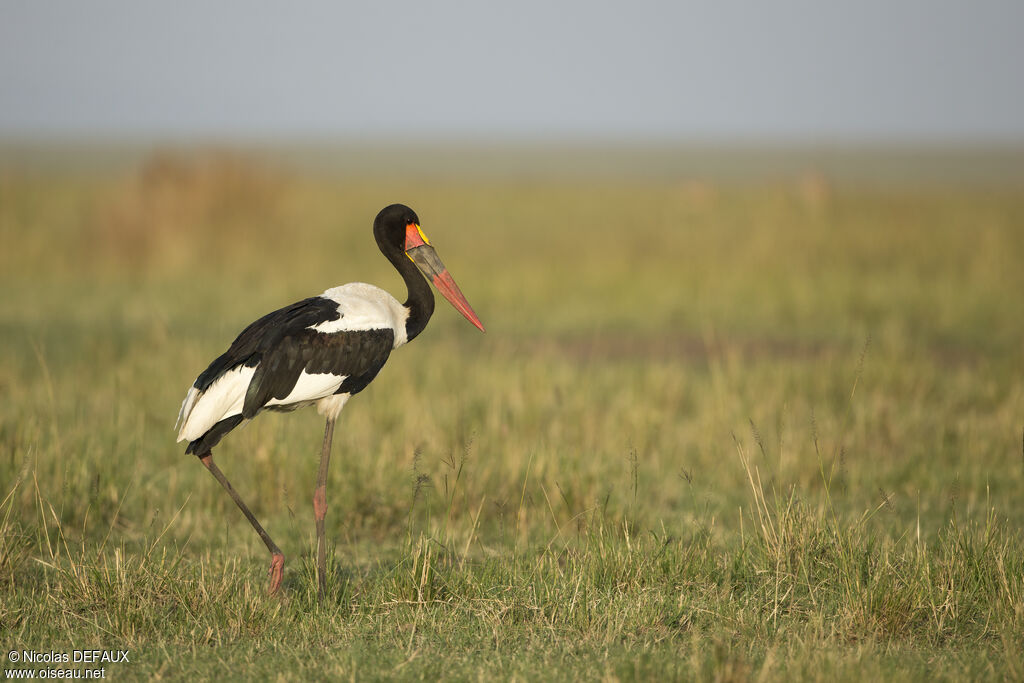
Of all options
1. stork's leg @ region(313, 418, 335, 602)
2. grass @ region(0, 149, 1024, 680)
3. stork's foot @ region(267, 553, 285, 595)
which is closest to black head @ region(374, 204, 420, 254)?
stork's leg @ region(313, 418, 335, 602)

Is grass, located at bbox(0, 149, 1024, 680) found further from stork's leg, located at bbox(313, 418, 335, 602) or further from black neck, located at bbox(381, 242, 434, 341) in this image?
black neck, located at bbox(381, 242, 434, 341)

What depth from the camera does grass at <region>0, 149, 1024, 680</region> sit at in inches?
163

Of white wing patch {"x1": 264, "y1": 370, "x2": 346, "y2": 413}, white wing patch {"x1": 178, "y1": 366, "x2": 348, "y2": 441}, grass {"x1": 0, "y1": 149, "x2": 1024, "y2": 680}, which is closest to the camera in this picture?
grass {"x1": 0, "y1": 149, "x2": 1024, "y2": 680}

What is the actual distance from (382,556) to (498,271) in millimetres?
10244

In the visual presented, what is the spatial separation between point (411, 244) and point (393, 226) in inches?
4.6

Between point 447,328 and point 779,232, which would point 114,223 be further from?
point 779,232

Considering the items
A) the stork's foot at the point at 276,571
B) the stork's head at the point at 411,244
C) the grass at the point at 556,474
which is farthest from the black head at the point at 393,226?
the stork's foot at the point at 276,571

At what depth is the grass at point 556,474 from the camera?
13.5 feet

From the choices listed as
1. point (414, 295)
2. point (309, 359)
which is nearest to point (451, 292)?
point (414, 295)

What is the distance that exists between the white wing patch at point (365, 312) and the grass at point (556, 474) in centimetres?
67

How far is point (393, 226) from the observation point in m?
4.83

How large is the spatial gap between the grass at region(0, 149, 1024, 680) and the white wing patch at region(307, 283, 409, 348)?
67cm

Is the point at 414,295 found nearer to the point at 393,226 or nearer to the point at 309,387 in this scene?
the point at 393,226

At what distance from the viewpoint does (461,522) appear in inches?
227
